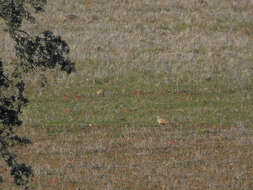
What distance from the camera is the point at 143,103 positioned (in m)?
20.3

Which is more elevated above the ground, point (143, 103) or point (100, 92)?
point (100, 92)

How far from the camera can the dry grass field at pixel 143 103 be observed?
12.7m

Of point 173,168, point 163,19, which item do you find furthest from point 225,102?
point 163,19

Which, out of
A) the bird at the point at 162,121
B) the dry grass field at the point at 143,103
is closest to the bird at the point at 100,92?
the dry grass field at the point at 143,103

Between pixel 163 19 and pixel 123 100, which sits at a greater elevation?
pixel 163 19

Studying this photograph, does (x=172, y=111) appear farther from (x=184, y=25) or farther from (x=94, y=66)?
(x=184, y=25)

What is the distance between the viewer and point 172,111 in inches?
758

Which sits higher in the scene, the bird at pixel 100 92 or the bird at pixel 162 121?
the bird at pixel 100 92

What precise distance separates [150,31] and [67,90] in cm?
1250

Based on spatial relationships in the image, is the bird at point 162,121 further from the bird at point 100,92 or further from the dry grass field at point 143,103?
the bird at point 100,92

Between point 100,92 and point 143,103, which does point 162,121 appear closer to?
point 143,103

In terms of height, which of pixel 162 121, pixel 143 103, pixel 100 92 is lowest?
pixel 162 121

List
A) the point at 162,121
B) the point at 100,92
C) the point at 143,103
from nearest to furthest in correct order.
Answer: the point at 162,121
the point at 143,103
the point at 100,92

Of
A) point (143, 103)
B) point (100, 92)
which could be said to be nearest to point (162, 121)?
point (143, 103)
